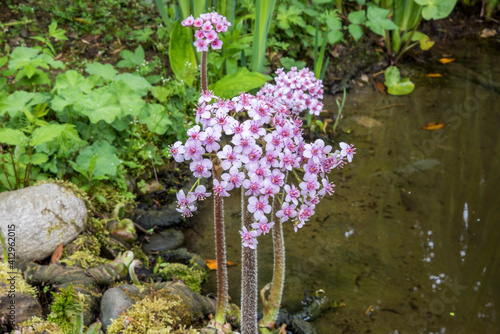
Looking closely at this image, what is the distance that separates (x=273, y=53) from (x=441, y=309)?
2.72 m

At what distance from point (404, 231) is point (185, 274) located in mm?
1517

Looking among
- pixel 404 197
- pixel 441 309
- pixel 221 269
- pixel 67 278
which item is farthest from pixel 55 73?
pixel 441 309

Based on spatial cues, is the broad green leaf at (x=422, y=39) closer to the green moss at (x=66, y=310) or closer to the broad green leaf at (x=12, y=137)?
the broad green leaf at (x=12, y=137)

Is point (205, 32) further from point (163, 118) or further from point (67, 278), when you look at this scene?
point (67, 278)

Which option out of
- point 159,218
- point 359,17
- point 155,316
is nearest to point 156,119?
point 159,218

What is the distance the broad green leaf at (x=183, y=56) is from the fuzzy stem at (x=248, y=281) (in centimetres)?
191

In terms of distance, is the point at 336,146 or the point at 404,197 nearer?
the point at 404,197

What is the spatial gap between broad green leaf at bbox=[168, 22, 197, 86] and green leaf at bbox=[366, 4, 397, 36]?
1729 millimetres

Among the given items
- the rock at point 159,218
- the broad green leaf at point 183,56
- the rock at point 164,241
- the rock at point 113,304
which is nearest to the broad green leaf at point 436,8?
the broad green leaf at point 183,56

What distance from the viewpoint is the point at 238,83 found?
331 centimetres

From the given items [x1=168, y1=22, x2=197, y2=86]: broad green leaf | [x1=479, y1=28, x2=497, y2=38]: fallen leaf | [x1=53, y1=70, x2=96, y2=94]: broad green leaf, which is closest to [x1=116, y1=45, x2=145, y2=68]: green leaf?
[x1=168, y1=22, x2=197, y2=86]: broad green leaf

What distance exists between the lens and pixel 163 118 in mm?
3322

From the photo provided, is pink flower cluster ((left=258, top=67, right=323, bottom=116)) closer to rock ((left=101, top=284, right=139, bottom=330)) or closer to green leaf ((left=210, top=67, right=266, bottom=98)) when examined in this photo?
green leaf ((left=210, top=67, right=266, bottom=98))

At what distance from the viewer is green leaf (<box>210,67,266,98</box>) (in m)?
3.27
